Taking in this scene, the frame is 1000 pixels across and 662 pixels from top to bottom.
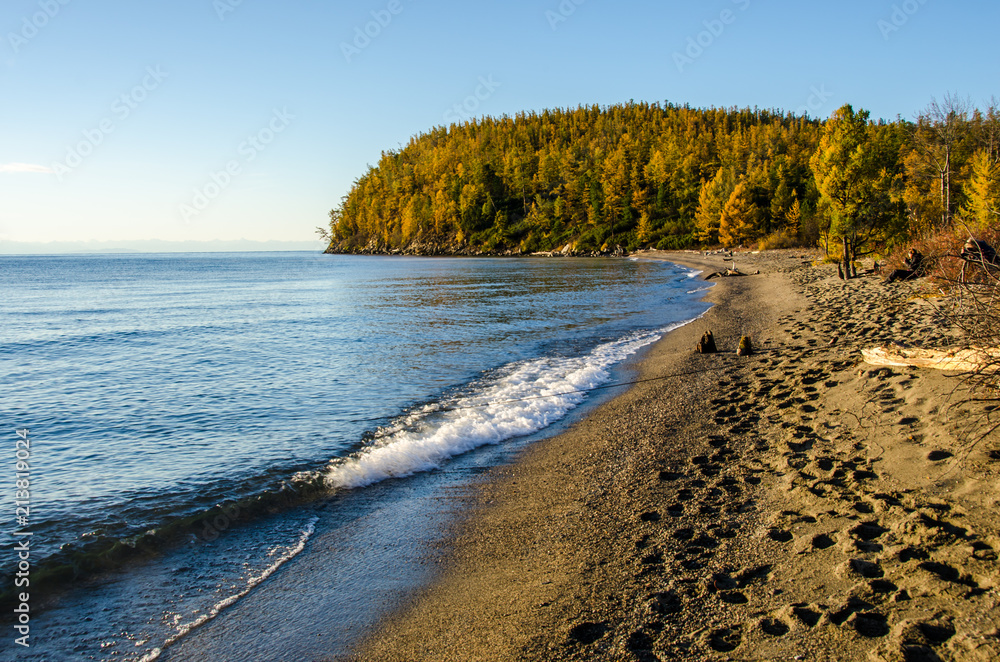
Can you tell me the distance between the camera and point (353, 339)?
23297mm

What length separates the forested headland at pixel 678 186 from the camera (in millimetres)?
26828

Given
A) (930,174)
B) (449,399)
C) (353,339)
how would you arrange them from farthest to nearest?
(930,174)
(353,339)
(449,399)

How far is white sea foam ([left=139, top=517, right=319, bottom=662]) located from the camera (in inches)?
195

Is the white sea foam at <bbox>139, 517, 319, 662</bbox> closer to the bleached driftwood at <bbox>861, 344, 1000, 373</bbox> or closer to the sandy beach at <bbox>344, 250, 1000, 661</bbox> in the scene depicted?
the sandy beach at <bbox>344, 250, 1000, 661</bbox>

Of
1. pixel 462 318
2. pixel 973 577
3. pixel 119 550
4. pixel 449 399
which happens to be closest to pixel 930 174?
pixel 462 318

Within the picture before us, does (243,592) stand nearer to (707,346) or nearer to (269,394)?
(269,394)

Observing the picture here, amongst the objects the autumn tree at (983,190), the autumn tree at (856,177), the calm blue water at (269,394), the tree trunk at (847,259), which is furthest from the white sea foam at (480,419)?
the autumn tree at (983,190)

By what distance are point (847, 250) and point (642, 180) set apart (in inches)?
3342

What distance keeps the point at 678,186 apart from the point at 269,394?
99.5 meters

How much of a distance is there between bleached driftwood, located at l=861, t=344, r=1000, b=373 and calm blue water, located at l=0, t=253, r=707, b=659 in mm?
5945

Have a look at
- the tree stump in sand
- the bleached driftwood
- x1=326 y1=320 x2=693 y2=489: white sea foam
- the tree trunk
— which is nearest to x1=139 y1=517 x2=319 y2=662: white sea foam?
x1=326 y1=320 x2=693 y2=489: white sea foam

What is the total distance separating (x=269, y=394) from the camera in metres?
14.3

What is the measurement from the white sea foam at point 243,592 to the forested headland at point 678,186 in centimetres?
1625

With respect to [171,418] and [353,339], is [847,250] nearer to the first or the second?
[353,339]
